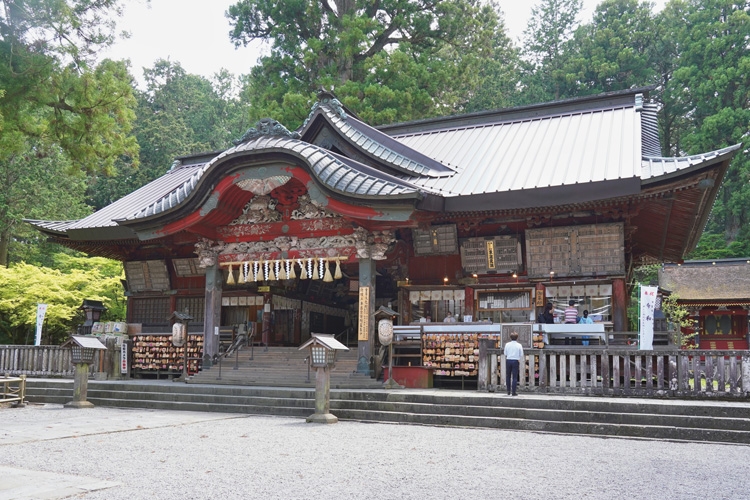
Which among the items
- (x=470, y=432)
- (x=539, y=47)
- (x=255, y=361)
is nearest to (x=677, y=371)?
(x=470, y=432)

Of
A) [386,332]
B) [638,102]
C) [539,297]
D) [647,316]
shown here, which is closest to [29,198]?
[386,332]

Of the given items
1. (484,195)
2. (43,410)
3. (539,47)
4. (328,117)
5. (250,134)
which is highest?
(539,47)

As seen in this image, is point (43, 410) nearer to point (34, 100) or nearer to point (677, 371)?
point (34, 100)

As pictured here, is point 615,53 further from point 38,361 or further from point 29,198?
point 38,361

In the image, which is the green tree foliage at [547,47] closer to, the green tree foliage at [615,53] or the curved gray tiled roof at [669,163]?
the green tree foliage at [615,53]

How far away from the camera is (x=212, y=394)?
537 inches

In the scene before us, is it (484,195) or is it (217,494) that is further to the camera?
(484,195)

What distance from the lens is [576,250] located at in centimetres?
1536

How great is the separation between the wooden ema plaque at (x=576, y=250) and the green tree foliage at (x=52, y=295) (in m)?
16.1

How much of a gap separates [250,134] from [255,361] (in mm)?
5779

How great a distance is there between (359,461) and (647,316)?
7492 millimetres

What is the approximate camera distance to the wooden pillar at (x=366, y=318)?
1483 cm

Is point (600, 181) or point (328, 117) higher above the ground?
point (328, 117)

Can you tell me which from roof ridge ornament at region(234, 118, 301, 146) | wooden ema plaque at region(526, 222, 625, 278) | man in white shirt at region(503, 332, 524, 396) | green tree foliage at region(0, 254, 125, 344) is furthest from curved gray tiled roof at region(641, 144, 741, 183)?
green tree foliage at region(0, 254, 125, 344)
